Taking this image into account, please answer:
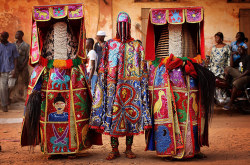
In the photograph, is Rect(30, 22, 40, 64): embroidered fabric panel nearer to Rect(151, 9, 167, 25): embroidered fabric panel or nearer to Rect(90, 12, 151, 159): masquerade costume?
Rect(90, 12, 151, 159): masquerade costume

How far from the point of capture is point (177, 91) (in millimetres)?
5223

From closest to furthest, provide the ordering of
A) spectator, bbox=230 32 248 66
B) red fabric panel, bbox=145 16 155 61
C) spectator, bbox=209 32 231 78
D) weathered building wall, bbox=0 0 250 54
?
1. red fabric panel, bbox=145 16 155 61
2. spectator, bbox=209 32 231 78
3. spectator, bbox=230 32 248 66
4. weathered building wall, bbox=0 0 250 54

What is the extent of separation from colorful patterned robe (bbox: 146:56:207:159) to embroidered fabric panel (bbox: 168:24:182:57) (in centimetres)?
29

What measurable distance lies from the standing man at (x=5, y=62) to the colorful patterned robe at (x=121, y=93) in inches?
263

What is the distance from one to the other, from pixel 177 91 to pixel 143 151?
4.21 ft

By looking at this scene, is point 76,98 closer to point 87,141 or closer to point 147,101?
point 87,141

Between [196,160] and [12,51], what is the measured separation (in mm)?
7785

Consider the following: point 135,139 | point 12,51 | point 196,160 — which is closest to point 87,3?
point 12,51

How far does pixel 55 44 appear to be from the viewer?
5.39 meters

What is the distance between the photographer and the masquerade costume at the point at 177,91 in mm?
5137

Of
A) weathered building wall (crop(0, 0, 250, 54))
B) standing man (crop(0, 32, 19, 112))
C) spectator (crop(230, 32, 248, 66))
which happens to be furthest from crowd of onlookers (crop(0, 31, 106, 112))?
spectator (crop(230, 32, 248, 66))

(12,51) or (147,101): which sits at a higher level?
(12,51)

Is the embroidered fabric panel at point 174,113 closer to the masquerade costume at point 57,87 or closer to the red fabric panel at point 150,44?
the red fabric panel at point 150,44

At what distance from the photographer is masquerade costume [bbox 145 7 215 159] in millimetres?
5137
